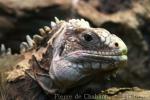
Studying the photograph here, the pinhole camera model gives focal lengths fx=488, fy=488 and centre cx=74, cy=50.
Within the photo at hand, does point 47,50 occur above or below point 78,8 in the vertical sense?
below

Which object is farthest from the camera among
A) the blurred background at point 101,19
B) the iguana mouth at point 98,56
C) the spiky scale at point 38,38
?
the blurred background at point 101,19

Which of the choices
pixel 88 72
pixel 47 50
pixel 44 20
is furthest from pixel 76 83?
pixel 44 20

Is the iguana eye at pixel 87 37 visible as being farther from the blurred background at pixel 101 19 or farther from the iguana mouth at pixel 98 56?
the blurred background at pixel 101 19

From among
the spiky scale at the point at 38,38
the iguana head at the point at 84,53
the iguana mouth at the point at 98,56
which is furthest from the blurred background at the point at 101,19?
the iguana mouth at the point at 98,56

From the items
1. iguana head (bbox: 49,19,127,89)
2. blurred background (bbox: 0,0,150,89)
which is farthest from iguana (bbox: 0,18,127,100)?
blurred background (bbox: 0,0,150,89)

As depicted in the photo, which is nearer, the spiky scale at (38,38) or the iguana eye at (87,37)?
the iguana eye at (87,37)

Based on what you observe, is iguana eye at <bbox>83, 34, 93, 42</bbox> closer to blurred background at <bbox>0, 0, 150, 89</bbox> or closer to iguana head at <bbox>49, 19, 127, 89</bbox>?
iguana head at <bbox>49, 19, 127, 89</bbox>

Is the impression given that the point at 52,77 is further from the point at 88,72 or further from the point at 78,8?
the point at 78,8
